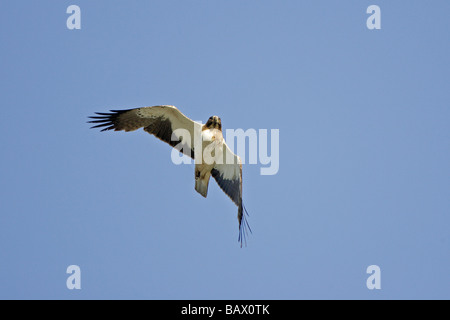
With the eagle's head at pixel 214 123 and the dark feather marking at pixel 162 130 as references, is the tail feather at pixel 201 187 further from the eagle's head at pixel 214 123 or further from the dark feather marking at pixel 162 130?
the eagle's head at pixel 214 123

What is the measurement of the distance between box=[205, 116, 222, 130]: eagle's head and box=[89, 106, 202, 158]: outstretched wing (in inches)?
12.3

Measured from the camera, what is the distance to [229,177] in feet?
53.4

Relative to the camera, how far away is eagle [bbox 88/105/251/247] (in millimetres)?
15289

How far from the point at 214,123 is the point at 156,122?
4.39 feet

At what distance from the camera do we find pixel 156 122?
15.5 metres

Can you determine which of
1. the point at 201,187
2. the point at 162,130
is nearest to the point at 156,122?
the point at 162,130

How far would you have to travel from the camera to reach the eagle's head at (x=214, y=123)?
1524cm

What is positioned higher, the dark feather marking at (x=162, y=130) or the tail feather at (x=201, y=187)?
the dark feather marking at (x=162, y=130)

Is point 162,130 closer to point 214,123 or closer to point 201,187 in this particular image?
point 214,123

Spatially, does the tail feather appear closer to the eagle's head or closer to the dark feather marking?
the dark feather marking

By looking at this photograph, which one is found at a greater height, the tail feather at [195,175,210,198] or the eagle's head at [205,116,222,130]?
the eagle's head at [205,116,222,130]
